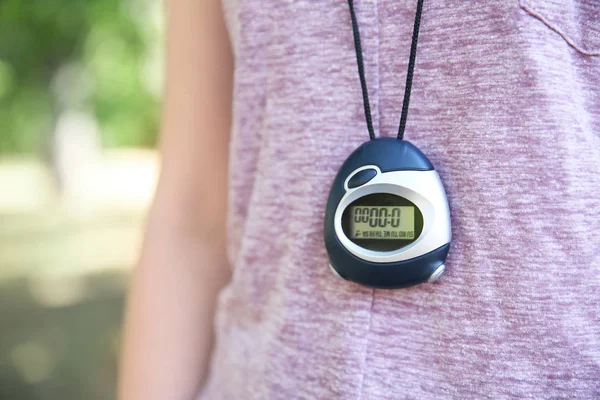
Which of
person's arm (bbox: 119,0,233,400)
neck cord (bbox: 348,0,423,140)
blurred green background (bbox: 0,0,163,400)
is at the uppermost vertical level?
neck cord (bbox: 348,0,423,140)

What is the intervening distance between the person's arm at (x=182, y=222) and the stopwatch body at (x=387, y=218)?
11.1 inches

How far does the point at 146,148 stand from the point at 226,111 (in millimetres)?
18248

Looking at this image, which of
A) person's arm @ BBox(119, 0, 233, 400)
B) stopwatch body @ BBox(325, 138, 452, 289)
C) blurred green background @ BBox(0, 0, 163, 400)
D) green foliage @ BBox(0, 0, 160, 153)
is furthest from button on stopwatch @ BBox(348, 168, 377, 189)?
green foliage @ BBox(0, 0, 160, 153)

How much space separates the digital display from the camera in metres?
0.69

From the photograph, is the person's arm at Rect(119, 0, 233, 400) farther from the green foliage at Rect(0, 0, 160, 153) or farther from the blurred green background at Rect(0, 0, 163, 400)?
the green foliage at Rect(0, 0, 160, 153)

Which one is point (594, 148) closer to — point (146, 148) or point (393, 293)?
point (393, 293)

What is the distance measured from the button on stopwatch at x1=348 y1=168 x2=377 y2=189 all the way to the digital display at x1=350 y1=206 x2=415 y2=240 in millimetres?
31

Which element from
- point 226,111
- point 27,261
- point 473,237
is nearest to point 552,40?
point 473,237

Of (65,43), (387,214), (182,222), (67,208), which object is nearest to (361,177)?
(387,214)

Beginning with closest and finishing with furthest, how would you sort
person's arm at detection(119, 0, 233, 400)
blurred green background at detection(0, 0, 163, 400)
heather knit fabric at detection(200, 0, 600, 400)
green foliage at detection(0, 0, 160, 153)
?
heather knit fabric at detection(200, 0, 600, 400)
person's arm at detection(119, 0, 233, 400)
blurred green background at detection(0, 0, 163, 400)
green foliage at detection(0, 0, 160, 153)

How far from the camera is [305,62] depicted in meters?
0.76

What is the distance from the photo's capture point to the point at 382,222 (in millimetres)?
696

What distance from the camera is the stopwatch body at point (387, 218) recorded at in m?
0.66

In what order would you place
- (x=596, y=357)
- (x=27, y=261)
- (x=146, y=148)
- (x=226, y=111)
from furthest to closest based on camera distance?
1. (x=146, y=148)
2. (x=27, y=261)
3. (x=226, y=111)
4. (x=596, y=357)
